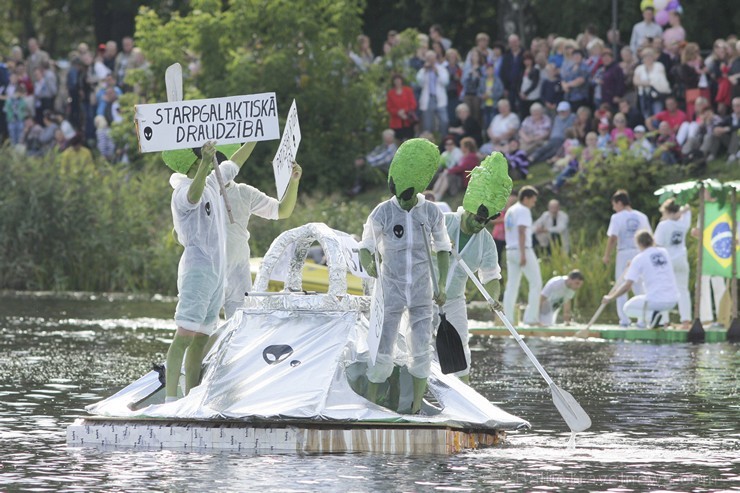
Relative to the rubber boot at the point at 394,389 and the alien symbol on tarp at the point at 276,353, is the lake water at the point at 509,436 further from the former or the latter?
the alien symbol on tarp at the point at 276,353

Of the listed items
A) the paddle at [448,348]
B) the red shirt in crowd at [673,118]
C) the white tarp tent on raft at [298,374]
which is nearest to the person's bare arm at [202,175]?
the white tarp tent on raft at [298,374]

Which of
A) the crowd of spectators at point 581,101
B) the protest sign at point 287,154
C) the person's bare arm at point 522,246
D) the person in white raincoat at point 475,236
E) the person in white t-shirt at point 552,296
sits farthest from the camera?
the crowd of spectators at point 581,101

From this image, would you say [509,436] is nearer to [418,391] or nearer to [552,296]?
[418,391]

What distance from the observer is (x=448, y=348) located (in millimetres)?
12477

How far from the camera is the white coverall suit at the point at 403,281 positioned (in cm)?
1215

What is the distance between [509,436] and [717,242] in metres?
10.7

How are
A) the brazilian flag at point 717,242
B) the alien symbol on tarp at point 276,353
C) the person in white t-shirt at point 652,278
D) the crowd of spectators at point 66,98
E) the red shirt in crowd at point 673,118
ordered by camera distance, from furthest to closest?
1. the crowd of spectators at point 66,98
2. the red shirt in crowd at point 673,118
3. the brazilian flag at point 717,242
4. the person in white t-shirt at point 652,278
5. the alien symbol on tarp at point 276,353

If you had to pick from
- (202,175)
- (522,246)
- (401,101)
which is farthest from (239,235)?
(401,101)

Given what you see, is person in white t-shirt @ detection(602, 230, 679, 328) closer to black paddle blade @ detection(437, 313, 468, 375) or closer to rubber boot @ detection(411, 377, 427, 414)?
black paddle blade @ detection(437, 313, 468, 375)

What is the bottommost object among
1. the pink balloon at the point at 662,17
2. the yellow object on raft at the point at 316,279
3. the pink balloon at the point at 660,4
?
the yellow object on raft at the point at 316,279

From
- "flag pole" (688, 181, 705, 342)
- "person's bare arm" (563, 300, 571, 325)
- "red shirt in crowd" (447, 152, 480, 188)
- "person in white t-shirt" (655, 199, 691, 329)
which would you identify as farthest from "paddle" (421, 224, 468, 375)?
"red shirt in crowd" (447, 152, 480, 188)

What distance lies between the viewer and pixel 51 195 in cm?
3078

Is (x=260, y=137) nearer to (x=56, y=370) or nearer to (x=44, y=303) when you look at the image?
(x=56, y=370)

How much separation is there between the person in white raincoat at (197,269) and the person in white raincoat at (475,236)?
5.43ft
